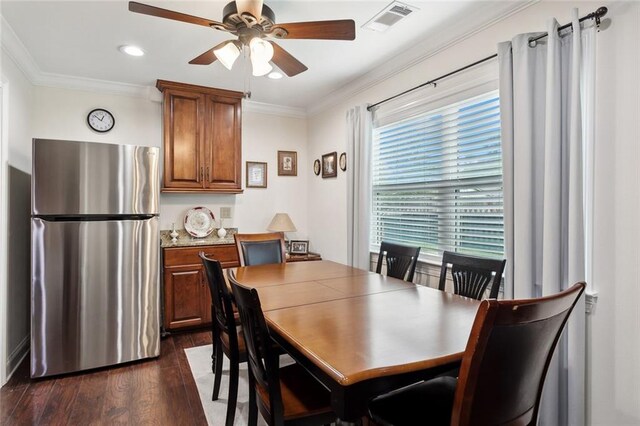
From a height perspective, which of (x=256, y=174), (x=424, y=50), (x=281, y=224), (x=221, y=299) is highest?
(x=424, y=50)

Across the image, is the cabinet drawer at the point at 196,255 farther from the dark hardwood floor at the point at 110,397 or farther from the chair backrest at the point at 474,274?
the chair backrest at the point at 474,274

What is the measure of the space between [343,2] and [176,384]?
2.84m

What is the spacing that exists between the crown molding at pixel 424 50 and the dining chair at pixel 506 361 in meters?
1.86

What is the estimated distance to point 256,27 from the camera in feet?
6.31

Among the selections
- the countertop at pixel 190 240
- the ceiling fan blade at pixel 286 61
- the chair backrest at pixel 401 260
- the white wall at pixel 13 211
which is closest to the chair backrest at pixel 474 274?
the chair backrest at pixel 401 260

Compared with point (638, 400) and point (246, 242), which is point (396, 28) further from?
point (638, 400)

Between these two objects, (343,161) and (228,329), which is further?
(343,161)

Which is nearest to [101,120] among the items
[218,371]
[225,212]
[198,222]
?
[198,222]

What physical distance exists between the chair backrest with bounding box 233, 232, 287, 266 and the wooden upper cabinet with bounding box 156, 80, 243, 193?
3.48 ft

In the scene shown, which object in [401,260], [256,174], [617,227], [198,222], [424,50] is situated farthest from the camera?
[256,174]

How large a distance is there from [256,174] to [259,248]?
160cm

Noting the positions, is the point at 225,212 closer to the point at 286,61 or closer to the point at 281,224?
the point at 281,224

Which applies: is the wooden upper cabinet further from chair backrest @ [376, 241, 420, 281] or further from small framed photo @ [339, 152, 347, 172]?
chair backrest @ [376, 241, 420, 281]

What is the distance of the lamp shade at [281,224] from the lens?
14.1ft
